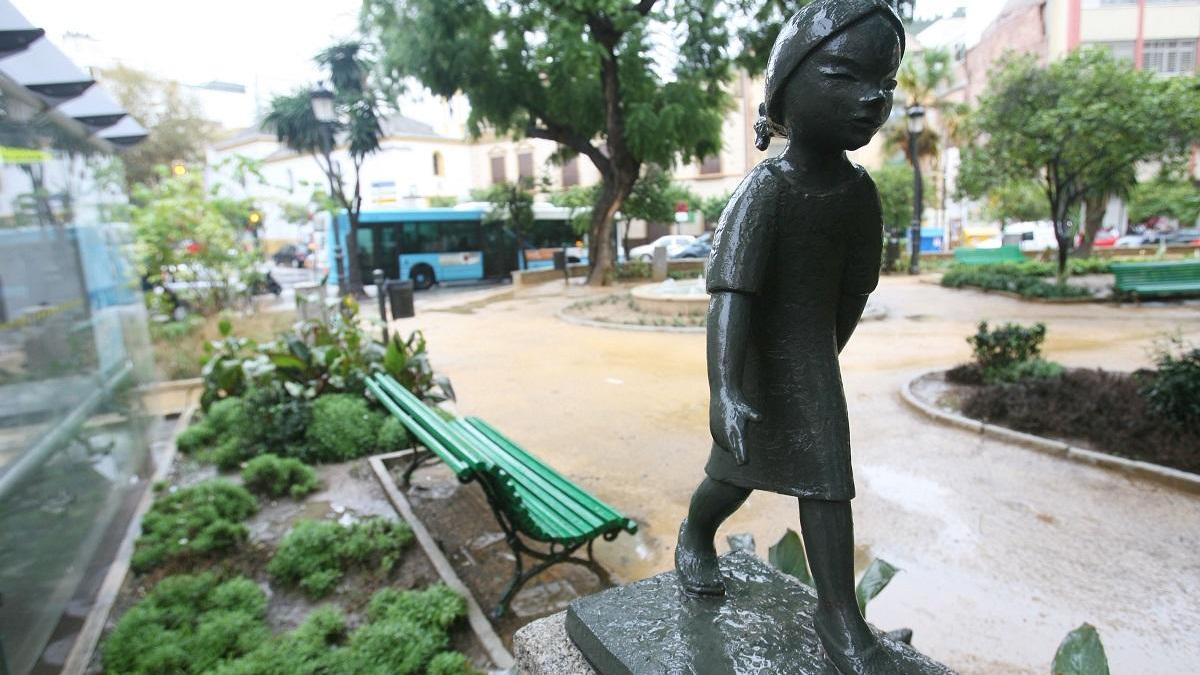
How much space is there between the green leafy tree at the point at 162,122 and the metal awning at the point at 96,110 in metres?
23.5

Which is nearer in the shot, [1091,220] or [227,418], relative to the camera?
[227,418]

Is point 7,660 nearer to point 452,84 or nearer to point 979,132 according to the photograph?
point 452,84

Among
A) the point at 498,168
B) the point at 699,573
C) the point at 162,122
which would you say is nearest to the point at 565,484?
the point at 699,573

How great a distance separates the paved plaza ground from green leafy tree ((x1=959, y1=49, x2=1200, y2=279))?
4683mm

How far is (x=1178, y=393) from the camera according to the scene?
17.5ft

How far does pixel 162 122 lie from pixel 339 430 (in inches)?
1055

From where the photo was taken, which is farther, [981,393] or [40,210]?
[981,393]

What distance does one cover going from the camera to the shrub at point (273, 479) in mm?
4871

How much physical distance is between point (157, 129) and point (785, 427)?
101ft

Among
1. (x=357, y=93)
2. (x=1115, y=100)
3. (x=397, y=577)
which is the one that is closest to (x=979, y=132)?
(x=1115, y=100)

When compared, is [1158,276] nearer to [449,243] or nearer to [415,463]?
[415,463]

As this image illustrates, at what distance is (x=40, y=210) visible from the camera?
4203 millimetres

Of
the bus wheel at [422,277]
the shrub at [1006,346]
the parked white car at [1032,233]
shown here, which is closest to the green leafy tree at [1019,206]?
the parked white car at [1032,233]

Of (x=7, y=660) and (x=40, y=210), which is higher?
(x=40, y=210)
